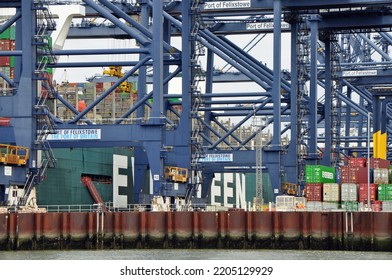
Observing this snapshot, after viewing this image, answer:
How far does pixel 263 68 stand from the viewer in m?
79.2

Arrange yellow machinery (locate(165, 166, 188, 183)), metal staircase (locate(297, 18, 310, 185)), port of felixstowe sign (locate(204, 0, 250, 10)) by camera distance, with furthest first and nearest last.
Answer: metal staircase (locate(297, 18, 310, 185))
port of felixstowe sign (locate(204, 0, 250, 10))
yellow machinery (locate(165, 166, 188, 183))

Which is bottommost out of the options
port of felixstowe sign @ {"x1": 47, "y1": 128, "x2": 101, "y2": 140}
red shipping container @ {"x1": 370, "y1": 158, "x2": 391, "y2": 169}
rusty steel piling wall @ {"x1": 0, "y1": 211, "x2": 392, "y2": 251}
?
rusty steel piling wall @ {"x1": 0, "y1": 211, "x2": 392, "y2": 251}

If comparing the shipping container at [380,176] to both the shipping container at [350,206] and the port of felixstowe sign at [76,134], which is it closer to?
the shipping container at [350,206]

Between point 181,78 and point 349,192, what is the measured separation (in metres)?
18.4

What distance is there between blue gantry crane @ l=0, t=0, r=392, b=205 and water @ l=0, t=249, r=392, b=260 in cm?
704

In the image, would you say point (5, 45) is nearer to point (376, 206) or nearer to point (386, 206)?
point (376, 206)

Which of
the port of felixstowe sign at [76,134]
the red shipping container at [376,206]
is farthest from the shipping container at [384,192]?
the port of felixstowe sign at [76,134]

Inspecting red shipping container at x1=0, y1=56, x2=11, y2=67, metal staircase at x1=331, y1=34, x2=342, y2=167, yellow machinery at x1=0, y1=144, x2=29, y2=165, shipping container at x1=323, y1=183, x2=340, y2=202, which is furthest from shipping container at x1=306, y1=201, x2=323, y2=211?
metal staircase at x1=331, y1=34, x2=342, y2=167

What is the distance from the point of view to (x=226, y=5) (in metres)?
71.7

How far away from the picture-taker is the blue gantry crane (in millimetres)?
55531

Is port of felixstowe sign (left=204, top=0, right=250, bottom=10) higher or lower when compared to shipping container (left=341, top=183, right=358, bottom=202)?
higher

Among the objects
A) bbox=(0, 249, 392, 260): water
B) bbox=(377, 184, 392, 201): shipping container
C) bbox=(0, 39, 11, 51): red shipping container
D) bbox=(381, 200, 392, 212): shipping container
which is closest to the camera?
bbox=(0, 249, 392, 260): water

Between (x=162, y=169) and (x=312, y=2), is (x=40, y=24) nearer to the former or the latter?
(x=162, y=169)

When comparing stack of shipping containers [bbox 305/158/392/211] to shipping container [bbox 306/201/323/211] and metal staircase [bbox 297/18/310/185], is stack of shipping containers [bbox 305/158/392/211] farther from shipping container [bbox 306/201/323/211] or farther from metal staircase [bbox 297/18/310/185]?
metal staircase [bbox 297/18/310/185]
